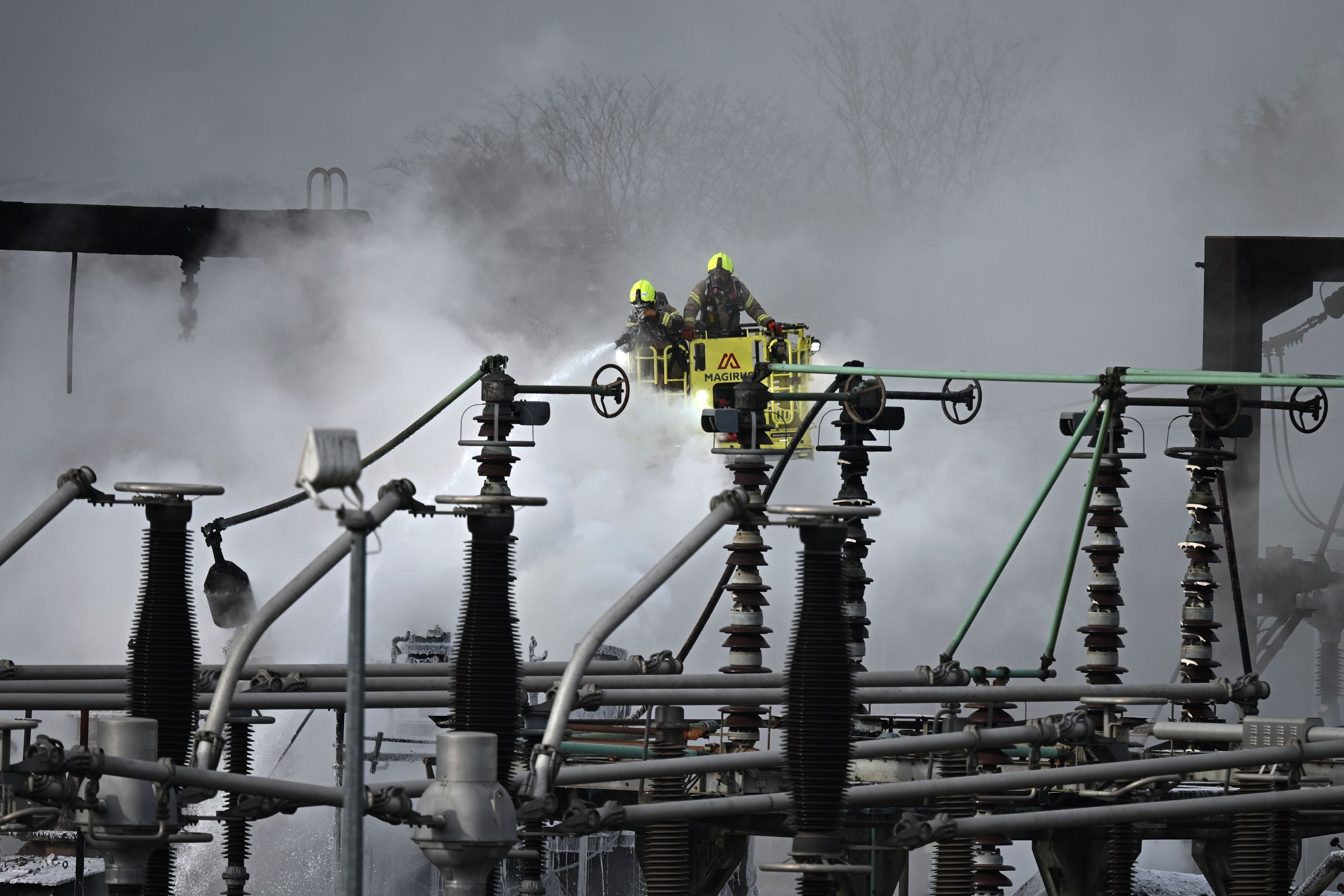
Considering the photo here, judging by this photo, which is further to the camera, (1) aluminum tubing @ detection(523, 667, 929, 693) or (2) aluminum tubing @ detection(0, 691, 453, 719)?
(1) aluminum tubing @ detection(523, 667, 929, 693)

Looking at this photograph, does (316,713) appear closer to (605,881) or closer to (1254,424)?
(605,881)

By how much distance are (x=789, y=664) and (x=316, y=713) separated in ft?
171

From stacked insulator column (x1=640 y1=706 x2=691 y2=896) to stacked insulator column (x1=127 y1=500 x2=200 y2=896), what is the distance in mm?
6131

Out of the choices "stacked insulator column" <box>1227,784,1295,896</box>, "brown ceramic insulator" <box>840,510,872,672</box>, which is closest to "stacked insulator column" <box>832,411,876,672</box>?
"brown ceramic insulator" <box>840,510,872,672</box>

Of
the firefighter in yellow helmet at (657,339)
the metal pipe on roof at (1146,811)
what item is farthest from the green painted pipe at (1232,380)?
the firefighter in yellow helmet at (657,339)

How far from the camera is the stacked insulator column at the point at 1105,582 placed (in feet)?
77.6

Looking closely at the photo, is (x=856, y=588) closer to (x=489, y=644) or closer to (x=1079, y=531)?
(x=1079, y=531)

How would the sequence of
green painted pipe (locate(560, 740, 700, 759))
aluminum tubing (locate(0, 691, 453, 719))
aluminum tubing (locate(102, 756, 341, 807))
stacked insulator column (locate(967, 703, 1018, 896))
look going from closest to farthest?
aluminum tubing (locate(102, 756, 341, 807)) < aluminum tubing (locate(0, 691, 453, 719)) < green painted pipe (locate(560, 740, 700, 759)) < stacked insulator column (locate(967, 703, 1018, 896))

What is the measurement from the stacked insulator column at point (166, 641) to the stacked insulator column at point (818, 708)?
4.40m

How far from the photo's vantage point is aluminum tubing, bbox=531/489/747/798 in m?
13.1

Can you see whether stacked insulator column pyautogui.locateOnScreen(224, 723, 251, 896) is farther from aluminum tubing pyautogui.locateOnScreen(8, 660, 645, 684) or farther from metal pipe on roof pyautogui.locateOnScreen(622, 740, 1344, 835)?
metal pipe on roof pyautogui.locateOnScreen(622, 740, 1344, 835)

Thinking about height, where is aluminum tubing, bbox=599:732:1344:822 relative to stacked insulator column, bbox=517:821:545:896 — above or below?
above

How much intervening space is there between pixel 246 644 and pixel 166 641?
4.21 ft

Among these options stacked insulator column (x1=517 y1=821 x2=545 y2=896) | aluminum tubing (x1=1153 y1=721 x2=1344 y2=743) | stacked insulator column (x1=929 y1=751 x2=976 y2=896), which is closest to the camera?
stacked insulator column (x1=929 y1=751 x2=976 y2=896)
